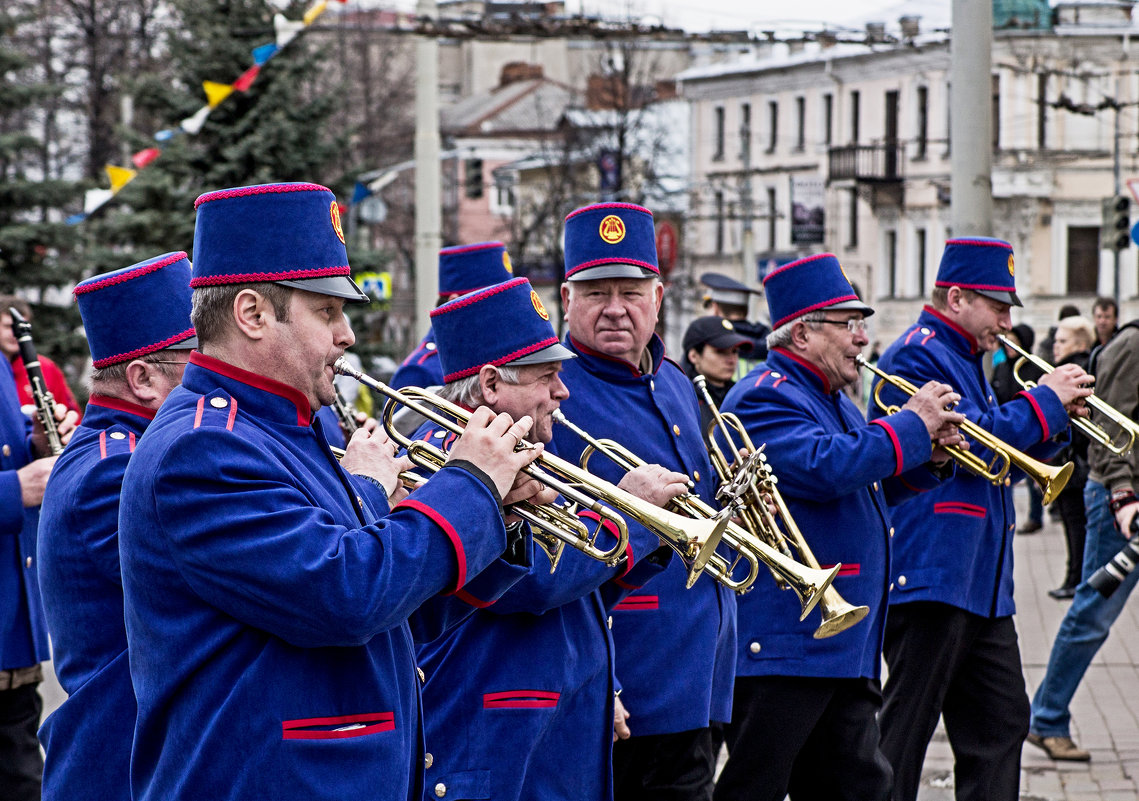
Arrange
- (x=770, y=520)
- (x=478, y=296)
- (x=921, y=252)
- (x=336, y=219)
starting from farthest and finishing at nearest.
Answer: (x=921, y=252)
(x=770, y=520)
(x=478, y=296)
(x=336, y=219)

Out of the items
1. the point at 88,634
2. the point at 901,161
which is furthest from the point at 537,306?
the point at 901,161

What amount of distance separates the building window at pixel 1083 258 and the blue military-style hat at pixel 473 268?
138ft

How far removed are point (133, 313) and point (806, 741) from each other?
8.83ft

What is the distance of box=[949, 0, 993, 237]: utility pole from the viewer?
31.7 feet

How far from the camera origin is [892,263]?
53469mm

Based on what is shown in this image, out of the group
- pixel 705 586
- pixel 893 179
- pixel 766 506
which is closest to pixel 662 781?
pixel 705 586

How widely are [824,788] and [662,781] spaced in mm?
1009

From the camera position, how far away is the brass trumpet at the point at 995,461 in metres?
6.42

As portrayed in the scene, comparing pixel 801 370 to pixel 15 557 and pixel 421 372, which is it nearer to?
pixel 421 372

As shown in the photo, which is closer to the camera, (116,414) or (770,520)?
(116,414)

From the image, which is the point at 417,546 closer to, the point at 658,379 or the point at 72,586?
the point at 72,586

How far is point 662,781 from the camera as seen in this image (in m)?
5.07

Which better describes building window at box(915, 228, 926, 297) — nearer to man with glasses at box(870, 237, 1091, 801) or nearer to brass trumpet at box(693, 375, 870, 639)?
man with glasses at box(870, 237, 1091, 801)

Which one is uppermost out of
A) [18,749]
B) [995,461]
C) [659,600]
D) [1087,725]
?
[995,461]
